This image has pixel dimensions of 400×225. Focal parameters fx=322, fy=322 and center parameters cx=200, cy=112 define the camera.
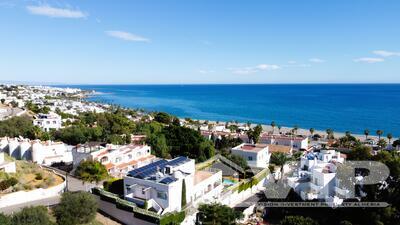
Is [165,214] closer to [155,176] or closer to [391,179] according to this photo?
[155,176]

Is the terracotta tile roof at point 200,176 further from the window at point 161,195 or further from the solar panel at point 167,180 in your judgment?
the window at point 161,195

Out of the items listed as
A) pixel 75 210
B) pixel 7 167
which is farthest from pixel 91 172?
pixel 75 210

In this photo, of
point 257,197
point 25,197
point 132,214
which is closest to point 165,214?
point 132,214

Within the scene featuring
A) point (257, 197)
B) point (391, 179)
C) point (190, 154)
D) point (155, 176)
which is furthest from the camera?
point (190, 154)

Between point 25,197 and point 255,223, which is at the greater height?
point 25,197

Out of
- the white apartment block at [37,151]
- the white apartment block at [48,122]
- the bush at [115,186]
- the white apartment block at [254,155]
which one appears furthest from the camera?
the white apartment block at [48,122]

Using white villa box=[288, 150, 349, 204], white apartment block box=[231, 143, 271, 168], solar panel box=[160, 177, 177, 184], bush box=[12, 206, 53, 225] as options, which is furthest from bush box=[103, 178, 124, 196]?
white apartment block box=[231, 143, 271, 168]

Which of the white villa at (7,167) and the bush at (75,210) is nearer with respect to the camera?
the bush at (75,210)

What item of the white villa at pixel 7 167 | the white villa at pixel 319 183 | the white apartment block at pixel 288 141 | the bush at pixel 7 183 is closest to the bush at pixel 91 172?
the bush at pixel 7 183
